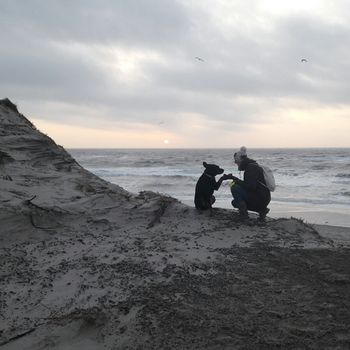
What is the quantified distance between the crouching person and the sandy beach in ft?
0.85

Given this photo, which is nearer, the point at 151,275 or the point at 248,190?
the point at 151,275

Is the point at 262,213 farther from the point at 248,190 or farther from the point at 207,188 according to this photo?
the point at 207,188

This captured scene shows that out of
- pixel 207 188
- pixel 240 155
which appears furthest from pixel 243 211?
pixel 240 155

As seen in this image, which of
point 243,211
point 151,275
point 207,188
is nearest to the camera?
point 151,275

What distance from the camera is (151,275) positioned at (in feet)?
15.0

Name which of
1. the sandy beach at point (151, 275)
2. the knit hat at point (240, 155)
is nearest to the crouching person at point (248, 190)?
the knit hat at point (240, 155)

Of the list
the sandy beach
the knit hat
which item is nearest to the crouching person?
the knit hat

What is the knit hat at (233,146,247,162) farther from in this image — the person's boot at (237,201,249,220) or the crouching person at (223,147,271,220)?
the person's boot at (237,201,249,220)

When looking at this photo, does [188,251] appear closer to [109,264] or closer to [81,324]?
[109,264]

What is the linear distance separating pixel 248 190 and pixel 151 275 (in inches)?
103

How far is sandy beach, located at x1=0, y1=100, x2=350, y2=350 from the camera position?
11.7 ft

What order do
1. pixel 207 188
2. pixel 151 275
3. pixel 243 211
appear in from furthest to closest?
1. pixel 207 188
2. pixel 243 211
3. pixel 151 275

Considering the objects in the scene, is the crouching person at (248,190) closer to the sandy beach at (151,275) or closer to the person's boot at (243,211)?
the person's boot at (243,211)

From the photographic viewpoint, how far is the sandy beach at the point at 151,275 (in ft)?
11.7
